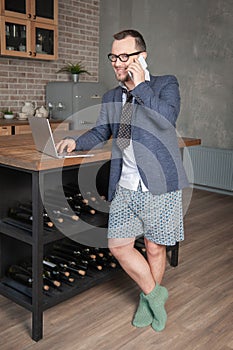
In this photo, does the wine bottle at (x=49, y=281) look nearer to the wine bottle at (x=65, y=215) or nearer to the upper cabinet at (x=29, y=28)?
the wine bottle at (x=65, y=215)

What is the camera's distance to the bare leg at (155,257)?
7.89 feet

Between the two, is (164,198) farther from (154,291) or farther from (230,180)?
(230,180)

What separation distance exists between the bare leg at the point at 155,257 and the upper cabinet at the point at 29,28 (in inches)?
150

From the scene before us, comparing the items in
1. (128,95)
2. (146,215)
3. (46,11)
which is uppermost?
(46,11)

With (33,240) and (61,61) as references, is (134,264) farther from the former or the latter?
(61,61)

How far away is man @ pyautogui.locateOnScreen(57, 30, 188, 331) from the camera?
6.82 feet

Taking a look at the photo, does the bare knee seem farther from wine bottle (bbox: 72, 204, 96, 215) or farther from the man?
wine bottle (bbox: 72, 204, 96, 215)

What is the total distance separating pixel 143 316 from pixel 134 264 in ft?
1.10

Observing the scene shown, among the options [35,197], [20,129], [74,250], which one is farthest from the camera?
[20,129]

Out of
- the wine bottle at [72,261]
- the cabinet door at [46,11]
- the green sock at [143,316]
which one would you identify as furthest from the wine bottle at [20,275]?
the cabinet door at [46,11]

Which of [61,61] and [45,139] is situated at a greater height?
[61,61]

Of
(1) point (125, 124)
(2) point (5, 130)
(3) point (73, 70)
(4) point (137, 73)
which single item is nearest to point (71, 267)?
(1) point (125, 124)

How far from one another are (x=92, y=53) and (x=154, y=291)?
209 inches

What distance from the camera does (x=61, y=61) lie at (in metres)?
6.36
